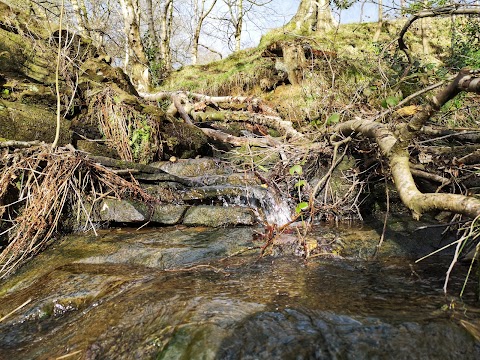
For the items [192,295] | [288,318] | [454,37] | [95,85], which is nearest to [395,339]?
[288,318]

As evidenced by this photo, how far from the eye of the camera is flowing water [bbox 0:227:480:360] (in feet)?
4.54

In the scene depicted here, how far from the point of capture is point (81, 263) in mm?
2707

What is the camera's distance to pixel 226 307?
5.60 feet

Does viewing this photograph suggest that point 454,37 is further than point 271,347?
Yes

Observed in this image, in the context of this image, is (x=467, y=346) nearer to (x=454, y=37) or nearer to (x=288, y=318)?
(x=288, y=318)

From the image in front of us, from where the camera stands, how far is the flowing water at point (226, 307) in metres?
1.38

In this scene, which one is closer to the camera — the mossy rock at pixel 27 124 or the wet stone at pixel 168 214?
the wet stone at pixel 168 214

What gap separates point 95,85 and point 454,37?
26.9 ft

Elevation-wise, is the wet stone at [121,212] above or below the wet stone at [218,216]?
above

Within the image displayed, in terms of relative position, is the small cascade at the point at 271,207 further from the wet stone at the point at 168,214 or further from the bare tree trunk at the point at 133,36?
Result: the bare tree trunk at the point at 133,36

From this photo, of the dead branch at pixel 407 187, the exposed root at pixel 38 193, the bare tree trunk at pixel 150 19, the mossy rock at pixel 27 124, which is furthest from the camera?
the bare tree trunk at pixel 150 19

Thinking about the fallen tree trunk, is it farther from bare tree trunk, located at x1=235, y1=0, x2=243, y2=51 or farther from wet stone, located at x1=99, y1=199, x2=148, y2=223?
bare tree trunk, located at x1=235, y1=0, x2=243, y2=51

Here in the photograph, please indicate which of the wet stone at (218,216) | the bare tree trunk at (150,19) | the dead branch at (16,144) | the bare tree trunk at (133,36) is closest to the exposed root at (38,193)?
the dead branch at (16,144)

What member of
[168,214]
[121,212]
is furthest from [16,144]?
[168,214]
